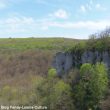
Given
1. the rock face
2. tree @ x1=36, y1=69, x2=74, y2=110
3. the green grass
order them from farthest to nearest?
the green grass → the rock face → tree @ x1=36, y1=69, x2=74, y2=110

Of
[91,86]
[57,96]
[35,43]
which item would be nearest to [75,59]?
[57,96]

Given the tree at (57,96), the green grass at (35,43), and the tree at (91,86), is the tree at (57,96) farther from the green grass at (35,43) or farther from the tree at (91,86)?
the green grass at (35,43)

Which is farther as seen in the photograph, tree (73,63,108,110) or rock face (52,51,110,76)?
rock face (52,51,110,76)

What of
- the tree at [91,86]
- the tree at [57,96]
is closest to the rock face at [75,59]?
the tree at [91,86]

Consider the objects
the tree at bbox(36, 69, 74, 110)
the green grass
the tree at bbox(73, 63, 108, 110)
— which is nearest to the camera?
the tree at bbox(73, 63, 108, 110)

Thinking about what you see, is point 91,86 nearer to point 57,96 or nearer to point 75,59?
point 57,96

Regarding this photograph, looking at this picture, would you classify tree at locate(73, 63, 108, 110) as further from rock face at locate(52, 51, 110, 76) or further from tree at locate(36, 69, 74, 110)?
rock face at locate(52, 51, 110, 76)

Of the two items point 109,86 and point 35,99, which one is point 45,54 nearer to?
point 35,99

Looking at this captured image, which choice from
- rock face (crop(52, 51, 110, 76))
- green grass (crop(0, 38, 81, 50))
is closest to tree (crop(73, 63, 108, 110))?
rock face (crop(52, 51, 110, 76))

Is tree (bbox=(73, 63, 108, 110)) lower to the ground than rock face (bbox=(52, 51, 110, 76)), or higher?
lower
